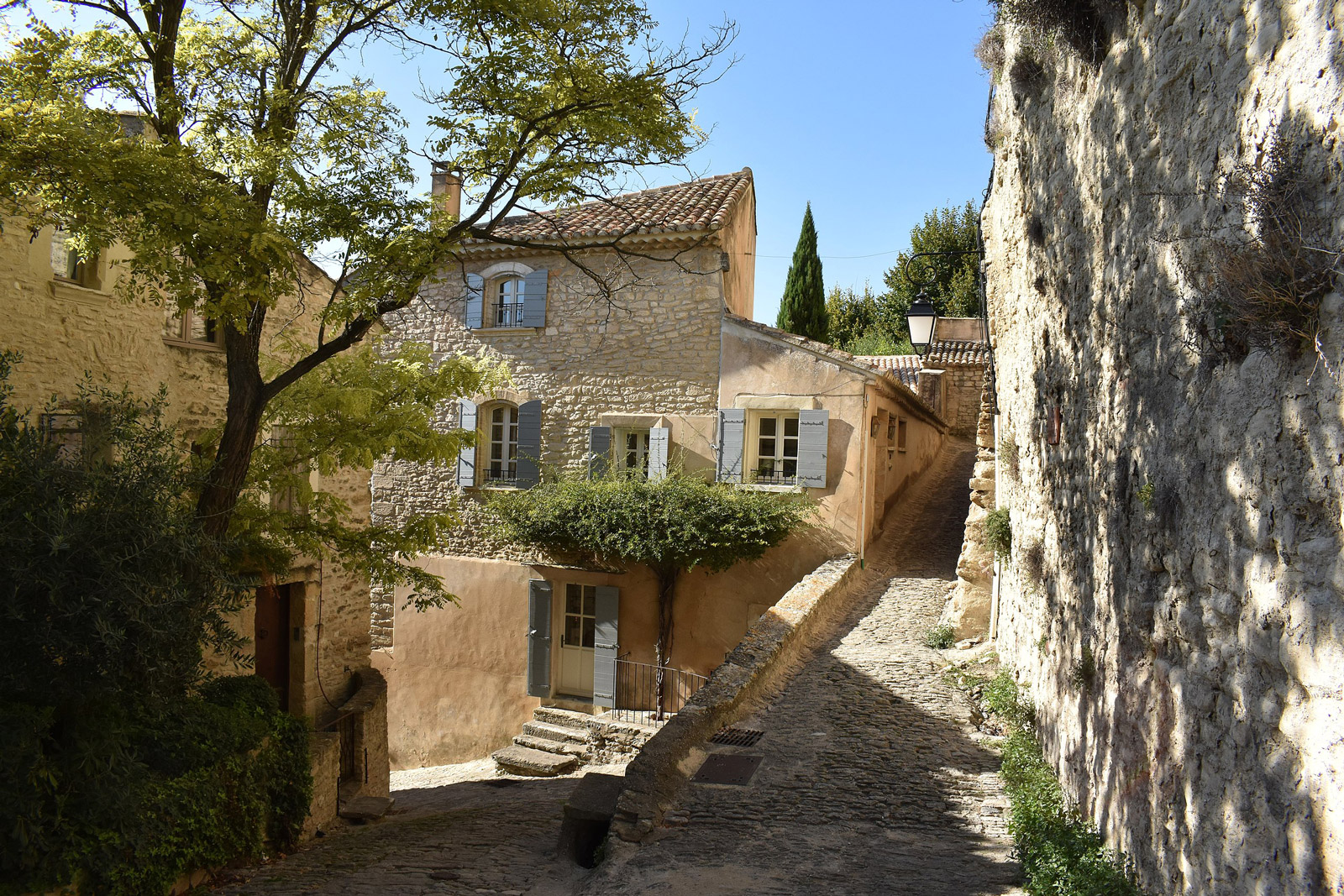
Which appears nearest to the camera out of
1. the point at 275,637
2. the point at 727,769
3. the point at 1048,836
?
the point at 1048,836

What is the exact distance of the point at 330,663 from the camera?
1147 centimetres

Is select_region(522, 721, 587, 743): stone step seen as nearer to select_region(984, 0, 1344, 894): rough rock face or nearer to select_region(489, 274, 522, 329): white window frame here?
select_region(489, 274, 522, 329): white window frame

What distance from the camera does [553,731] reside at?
1352 cm

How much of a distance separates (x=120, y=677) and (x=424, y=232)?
411 centimetres

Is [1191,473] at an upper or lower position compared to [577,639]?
upper

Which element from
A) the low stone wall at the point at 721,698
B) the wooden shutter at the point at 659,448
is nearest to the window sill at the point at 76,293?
the low stone wall at the point at 721,698

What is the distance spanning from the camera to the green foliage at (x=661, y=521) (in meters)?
12.6

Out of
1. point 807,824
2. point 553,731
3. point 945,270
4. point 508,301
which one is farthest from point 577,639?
point 945,270

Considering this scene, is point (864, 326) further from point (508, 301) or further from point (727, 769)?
point (727, 769)

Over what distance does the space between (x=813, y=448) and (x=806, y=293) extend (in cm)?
1484

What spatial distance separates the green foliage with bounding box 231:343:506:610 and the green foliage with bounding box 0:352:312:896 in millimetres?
1336

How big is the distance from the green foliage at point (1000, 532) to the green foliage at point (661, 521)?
408cm

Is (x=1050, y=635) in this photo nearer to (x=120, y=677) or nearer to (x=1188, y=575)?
(x=1188, y=575)

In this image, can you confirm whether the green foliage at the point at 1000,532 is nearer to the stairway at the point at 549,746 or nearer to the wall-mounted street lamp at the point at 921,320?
the wall-mounted street lamp at the point at 921,320
